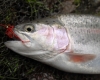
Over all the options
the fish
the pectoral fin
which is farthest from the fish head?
the pectoral fin

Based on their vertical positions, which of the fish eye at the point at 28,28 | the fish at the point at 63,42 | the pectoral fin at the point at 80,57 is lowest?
the pectoral fin at the point at 80,57

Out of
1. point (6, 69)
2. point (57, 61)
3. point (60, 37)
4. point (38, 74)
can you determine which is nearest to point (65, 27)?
point (60, 37)

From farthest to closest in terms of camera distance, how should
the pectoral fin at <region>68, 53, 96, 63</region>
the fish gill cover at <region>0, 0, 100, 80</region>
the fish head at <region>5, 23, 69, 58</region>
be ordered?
the fish gill cover at <region>0, 0, 100, 80</region>, the pectoral fin at <region>68, 53, 96, 63</region>, the fish head at <region>5, 23, 69, 58</region>

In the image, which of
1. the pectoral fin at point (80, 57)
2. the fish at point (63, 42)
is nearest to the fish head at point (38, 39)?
the fish at point (63, 42)

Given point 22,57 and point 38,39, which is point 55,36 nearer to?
point 38,39

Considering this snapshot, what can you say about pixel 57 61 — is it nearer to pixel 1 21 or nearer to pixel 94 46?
pixel 94 46

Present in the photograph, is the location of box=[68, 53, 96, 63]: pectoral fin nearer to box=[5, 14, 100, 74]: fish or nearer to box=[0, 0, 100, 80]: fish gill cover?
box=[5, 14, 100, 74]: fish

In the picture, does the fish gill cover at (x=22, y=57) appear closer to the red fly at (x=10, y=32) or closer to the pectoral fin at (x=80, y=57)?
the red fly at (x=10, y=32)
